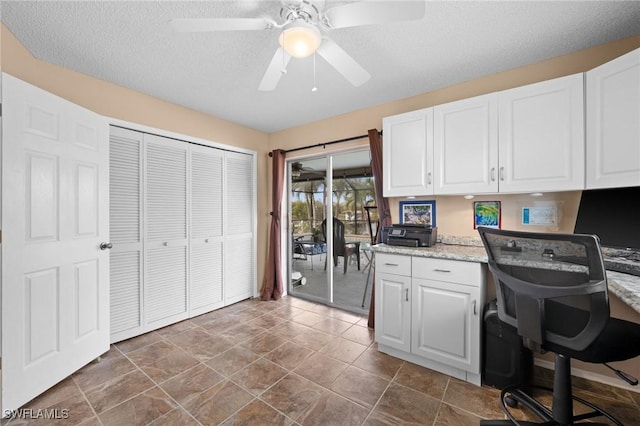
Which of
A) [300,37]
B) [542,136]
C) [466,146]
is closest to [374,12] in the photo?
[300,37]

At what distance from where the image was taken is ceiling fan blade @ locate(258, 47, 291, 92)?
1.57 metres

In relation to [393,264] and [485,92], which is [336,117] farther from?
[393,264]

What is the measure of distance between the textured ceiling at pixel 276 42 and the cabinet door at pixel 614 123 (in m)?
0.39

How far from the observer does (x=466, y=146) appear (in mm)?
2182

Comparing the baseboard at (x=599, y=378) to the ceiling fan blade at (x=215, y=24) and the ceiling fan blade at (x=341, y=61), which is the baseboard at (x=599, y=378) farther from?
the ceiling fan blade at (x=215, y=24)

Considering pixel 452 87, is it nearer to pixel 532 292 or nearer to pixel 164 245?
pixel 532 292

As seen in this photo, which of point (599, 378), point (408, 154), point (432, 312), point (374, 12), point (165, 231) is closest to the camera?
point (374, 12)

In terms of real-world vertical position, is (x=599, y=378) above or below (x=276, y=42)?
below

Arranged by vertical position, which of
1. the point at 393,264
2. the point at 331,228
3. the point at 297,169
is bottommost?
the point at 393,264

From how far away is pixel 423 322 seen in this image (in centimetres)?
210

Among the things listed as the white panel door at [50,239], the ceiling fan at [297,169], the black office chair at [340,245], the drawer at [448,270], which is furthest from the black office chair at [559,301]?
the white panel door at [50,239]

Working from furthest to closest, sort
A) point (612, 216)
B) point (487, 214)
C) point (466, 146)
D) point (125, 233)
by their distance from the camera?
point (125, 233) → point (487, 214) → point (466, 146) → point (612, 216)

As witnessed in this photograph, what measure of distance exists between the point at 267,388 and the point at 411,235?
1.71 meters

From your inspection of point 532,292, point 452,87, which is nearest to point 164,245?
point 532,292
